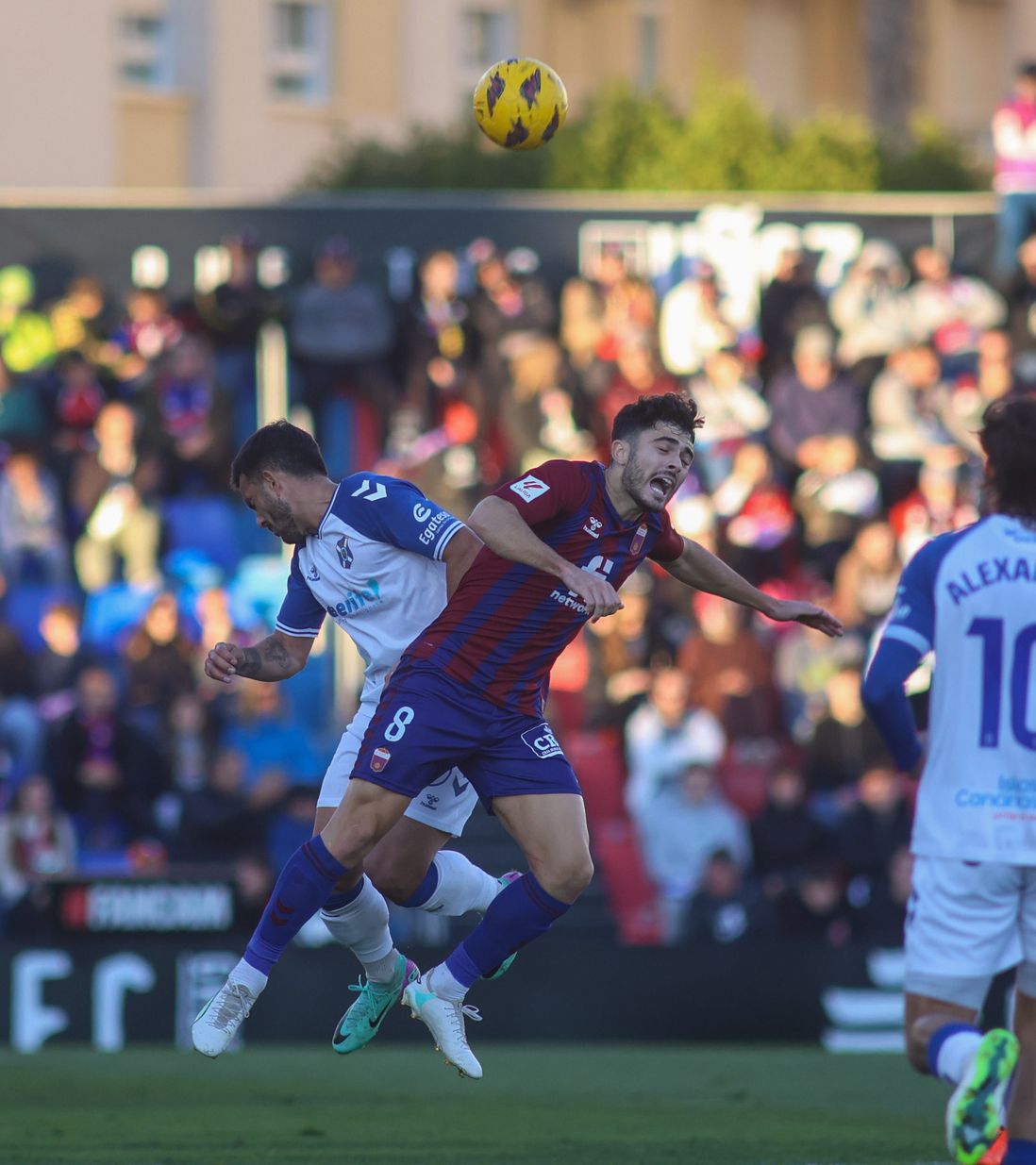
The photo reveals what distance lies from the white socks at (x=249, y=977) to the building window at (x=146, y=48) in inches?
971

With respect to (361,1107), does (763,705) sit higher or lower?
higher

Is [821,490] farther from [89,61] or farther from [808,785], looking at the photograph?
[89,61]

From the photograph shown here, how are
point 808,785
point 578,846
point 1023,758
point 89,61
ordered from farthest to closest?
point 89,61
point 808,785
point 578,846
point 1023,758

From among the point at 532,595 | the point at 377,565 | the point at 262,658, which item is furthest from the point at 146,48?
the point at 532,595

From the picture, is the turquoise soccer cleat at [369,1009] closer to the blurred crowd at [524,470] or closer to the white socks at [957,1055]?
the white socks at [957,1055]

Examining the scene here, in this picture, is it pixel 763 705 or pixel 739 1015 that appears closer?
pixel 739 1015

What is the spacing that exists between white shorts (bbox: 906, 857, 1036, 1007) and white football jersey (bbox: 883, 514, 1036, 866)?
0.06 m

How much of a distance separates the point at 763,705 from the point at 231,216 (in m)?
5.91

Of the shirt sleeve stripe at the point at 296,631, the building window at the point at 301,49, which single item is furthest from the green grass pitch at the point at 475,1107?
the building window at the point at 301,49

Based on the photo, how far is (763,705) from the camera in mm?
15609

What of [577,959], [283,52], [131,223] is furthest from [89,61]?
[577,959]

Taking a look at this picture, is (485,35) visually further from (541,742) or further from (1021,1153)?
(1021,1153)

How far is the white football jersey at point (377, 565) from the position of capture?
771 centimetres

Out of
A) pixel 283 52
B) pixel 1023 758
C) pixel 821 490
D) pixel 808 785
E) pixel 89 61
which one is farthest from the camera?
pixel 283 52
